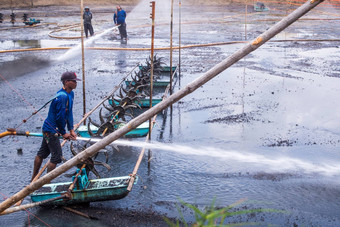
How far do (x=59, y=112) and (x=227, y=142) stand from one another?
13.6 ft

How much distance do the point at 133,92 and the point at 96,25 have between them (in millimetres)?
20000

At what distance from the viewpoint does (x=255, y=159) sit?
7.81 metres

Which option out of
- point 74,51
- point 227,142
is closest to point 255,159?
point 227,142

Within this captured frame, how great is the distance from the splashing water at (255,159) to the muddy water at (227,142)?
20mm

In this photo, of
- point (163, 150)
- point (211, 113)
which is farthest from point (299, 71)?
point (163, 150)

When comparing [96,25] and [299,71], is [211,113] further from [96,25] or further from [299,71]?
[96,25]

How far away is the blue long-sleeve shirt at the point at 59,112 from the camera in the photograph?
5.85 meters

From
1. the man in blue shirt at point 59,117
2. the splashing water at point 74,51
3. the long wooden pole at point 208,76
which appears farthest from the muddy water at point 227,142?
the long wooden pole at point 208,76

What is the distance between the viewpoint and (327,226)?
18.4ft

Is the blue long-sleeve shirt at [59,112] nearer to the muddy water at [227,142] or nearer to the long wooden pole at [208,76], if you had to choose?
the muddy water at [227,142]

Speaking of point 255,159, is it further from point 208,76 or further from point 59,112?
point 208,76

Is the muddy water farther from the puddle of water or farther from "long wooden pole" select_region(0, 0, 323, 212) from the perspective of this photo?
the puddle of water

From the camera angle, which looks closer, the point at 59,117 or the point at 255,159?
the point at 59,117

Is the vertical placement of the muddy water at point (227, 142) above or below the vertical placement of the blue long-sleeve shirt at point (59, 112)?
below
